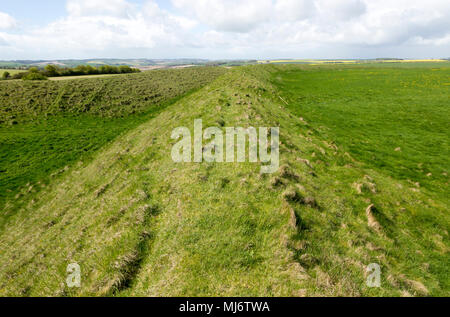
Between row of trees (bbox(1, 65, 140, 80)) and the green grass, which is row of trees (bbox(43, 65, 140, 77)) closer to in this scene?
row of trees (bbox(1, 65, 140, 80))

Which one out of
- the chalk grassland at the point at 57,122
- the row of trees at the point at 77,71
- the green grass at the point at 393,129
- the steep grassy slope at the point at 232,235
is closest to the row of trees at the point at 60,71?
the row of trees at the point at 77,71

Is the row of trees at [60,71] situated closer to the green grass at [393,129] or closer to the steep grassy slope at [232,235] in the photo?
the steep grassy slope at [232,235]

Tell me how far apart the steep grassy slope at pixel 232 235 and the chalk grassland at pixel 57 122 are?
22.8ft

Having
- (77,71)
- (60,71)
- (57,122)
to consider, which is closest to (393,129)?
(57,122)

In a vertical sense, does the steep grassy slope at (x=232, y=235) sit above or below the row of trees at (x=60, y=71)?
below

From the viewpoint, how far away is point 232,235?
7.32 m

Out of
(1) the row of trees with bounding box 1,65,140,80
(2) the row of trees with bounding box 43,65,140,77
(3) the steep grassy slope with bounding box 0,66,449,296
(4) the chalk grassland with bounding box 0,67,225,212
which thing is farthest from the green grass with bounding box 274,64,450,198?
(2) the row of trees with bounding box 43,65,140,77

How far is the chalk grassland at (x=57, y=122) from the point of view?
65.2 ft

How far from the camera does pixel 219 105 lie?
2095 centimetres

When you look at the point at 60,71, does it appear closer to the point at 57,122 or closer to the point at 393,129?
the point at 57,122

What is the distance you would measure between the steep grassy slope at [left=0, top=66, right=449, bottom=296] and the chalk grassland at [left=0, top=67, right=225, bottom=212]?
274 inches

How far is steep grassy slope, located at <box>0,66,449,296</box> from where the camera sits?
6207 mm

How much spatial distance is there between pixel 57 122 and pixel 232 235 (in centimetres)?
3530

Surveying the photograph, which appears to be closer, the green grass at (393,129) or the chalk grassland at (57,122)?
the green grass at (393,129)
